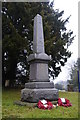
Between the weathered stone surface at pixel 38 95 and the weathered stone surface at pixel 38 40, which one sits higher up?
the weathered stone surface at pixel 38 40

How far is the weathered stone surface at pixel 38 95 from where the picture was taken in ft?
18.4

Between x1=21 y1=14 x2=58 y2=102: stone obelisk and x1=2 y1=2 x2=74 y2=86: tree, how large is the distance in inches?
178

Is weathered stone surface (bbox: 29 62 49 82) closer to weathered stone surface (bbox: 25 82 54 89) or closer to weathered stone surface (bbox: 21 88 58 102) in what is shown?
weathered stone surface (bbox: 25 82 54 89)

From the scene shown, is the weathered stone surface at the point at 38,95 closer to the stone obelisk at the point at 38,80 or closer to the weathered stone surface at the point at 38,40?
the stone obelisk at the point at 38,80

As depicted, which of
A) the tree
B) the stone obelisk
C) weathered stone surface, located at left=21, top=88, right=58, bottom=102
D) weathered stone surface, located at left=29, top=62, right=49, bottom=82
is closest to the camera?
weathered stone surface, located at left=21, top=88, right=58, bottom=102

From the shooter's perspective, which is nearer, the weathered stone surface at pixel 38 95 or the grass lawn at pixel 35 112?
the grass lawn at pixel 35 112

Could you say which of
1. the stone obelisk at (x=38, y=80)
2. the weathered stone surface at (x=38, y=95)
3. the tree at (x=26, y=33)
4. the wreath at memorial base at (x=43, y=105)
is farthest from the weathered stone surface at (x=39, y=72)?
the tree at (x=26, y=33)

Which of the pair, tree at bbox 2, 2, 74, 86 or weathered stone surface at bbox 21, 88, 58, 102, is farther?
tree at bbox 2, 2, 74, 86

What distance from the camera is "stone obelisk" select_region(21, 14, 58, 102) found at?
5.73 meters

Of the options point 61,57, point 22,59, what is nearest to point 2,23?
point 22,59

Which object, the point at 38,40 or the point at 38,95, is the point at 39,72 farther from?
the point at 38,40

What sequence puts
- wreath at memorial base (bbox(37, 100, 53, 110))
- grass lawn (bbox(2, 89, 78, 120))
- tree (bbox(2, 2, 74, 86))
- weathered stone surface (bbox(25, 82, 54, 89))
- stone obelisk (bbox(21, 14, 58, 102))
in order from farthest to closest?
tree (bbox(2, 2, 74, 86)) → weathered stone surface (bbox(25, 82, 54, 89)) → stone obelisk (bbox(21, 14, 58, 102)) → wreath at memorial base (bbox(37, 100, 53, 110)) → grass lawn (bbox(2, 89, 78, 120))

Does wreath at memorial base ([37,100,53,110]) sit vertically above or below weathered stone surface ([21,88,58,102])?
below

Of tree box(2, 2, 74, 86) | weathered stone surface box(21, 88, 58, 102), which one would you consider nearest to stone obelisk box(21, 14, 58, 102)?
weathered stone surface box(21, 88, 58, 102)
